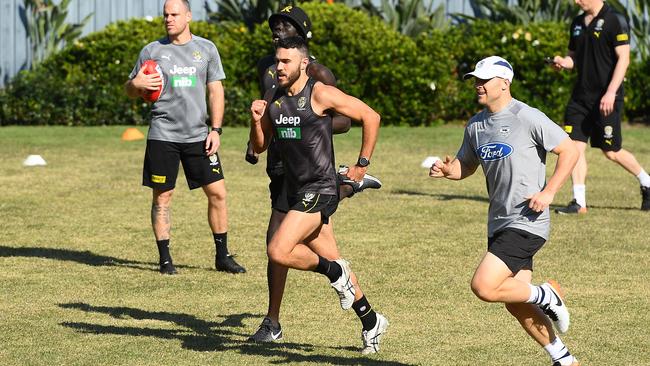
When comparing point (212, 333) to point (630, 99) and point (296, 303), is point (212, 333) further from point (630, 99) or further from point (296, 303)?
point (630, 99)

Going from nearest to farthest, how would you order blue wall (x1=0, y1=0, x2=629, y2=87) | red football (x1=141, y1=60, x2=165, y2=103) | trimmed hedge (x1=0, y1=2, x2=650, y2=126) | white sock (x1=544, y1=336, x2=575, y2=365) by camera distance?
white sock (x1=544, y1=336, x2=575, y2=365), red football (x1=141, y1=60, x2=165, y2=103), trimmed hedge (x1=0, y1=2, x2=650, y2=126), blue wall (x1=0, y1=0, x2=629, y2=87)

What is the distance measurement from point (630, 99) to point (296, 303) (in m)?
14.0

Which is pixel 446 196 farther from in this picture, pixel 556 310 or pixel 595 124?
pixel 556 310

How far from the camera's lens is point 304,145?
8.21 m

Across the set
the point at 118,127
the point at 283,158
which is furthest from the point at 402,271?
the point at 118,127

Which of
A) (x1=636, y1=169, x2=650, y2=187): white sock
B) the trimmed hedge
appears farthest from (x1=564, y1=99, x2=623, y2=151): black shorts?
the trimmed hedge

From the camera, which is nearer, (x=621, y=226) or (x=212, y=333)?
(x=212, y=333)

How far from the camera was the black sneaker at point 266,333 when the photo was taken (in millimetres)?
8703

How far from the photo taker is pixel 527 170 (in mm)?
7574

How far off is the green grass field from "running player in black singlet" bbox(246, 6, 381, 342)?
214 millimetres

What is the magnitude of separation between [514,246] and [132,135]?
13572 mm

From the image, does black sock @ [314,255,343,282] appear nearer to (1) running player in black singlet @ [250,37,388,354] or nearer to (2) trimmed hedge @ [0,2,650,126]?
(1) running player in black singlet @ [250,37,388,354]

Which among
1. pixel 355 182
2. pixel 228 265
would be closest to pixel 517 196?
pixel 355 182

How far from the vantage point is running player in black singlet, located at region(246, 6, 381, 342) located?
28.6 ft
